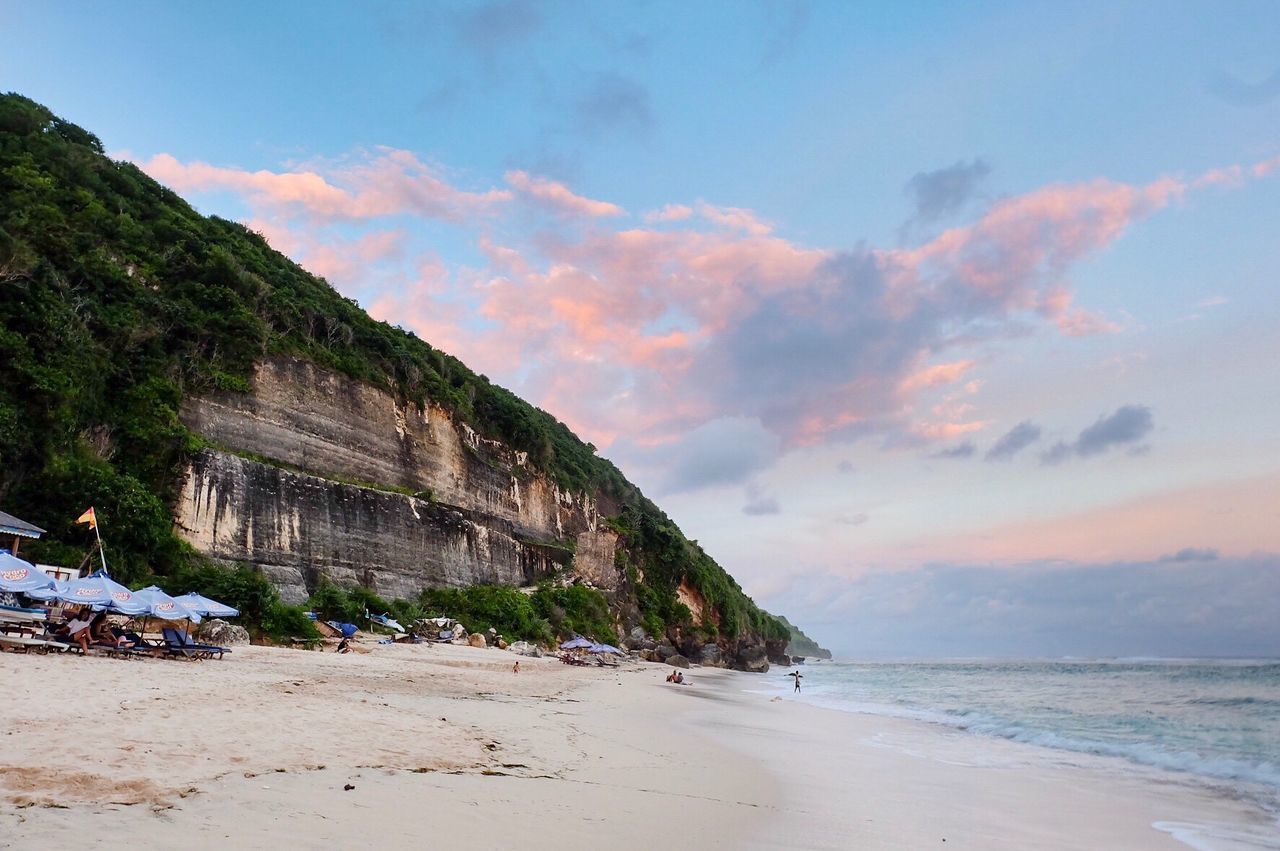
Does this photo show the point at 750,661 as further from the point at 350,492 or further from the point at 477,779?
the point at 477,779

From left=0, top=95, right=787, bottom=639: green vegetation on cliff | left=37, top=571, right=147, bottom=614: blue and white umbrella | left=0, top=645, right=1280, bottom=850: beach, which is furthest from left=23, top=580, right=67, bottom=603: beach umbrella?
left=0, top=95, right=787, bottom=639: green vegetation on cliff

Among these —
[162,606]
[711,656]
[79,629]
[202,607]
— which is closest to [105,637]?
[79,629]

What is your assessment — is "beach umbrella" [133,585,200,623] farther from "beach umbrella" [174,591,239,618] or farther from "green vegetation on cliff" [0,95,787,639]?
"green vegetation on cliff" [0,95,787,639]

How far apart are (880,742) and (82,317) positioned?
3142 centimetres

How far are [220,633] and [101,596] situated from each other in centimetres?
533

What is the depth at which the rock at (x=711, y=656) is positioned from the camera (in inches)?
2288

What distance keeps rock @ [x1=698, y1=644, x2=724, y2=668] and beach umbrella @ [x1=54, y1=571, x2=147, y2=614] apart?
47455 millimetres

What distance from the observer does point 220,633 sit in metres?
20.6

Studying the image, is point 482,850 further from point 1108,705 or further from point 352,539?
point 352,539

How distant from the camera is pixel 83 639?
15.1 metres

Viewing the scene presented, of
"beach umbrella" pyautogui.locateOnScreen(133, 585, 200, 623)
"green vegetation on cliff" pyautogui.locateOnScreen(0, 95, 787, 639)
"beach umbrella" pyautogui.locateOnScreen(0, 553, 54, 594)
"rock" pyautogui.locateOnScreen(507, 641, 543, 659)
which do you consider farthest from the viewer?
"rock" pyautogui.locateOnScreen(507, 641, 543, 659)

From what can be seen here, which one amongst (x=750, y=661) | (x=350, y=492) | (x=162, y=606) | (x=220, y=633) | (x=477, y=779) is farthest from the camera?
(x=750, y=661)

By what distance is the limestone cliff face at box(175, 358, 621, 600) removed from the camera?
1136 inches

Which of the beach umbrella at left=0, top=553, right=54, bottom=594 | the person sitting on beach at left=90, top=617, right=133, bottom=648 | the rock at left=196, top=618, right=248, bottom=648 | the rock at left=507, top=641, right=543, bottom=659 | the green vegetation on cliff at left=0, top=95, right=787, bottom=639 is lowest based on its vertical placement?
the rock at left=507, top=641, right=543, bottom=659
